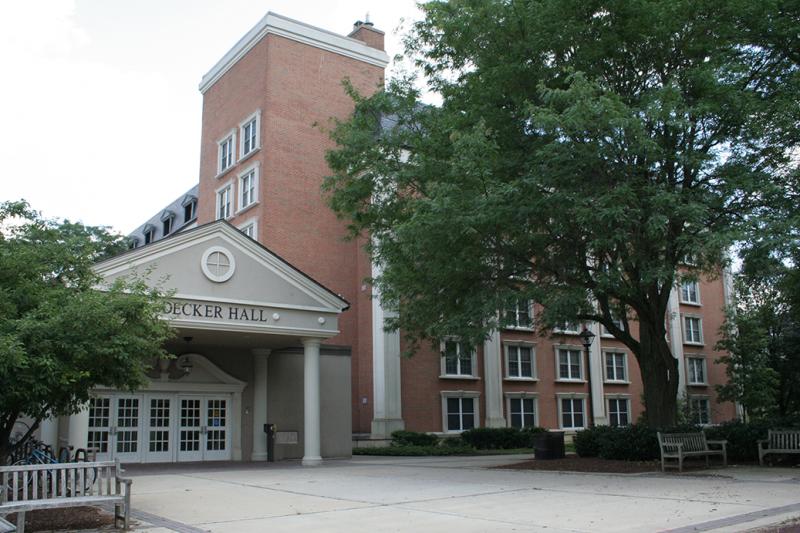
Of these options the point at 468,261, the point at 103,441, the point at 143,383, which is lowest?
the point at 103,441

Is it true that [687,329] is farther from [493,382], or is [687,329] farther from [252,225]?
[252,225]

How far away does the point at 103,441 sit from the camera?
22859 millimetres

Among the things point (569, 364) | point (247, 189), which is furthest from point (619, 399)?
point (247, 189)

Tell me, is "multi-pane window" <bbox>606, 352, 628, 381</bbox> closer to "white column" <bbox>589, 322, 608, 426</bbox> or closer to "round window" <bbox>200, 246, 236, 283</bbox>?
"white column" <bbox>589, 322, 608, 426</bbox>

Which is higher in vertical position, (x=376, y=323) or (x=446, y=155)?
(x=446, y=155)

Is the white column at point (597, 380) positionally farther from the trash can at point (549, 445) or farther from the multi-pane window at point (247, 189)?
the trash can at point (549, 445)

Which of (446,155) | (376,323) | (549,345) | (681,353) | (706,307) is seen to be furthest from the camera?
(706,307)

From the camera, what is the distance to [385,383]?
3353 centimetres

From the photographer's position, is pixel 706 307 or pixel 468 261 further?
pixel 706 307

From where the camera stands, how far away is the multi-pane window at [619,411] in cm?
4369

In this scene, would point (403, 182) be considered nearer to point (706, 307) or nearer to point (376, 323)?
point (376, 323)

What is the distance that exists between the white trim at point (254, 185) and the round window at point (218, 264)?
46.9ft

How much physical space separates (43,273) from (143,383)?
2246 mm

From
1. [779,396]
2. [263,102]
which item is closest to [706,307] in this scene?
[779,396]
